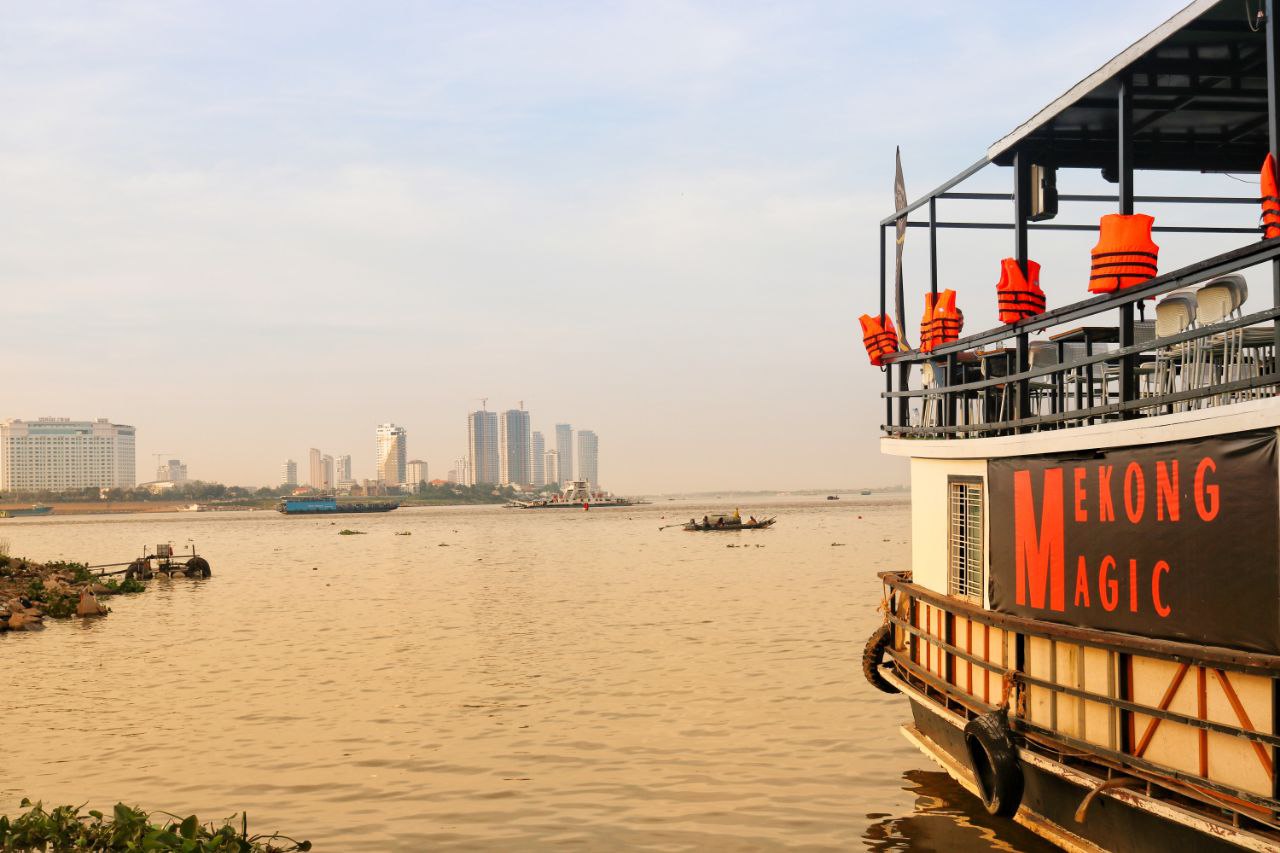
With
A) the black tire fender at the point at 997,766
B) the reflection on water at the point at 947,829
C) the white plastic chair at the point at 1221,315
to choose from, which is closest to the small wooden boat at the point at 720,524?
the reflection on water at the point at 947,829

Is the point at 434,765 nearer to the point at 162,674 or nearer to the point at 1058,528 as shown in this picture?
the point at 1058,528

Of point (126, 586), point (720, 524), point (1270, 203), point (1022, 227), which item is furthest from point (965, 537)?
point (720, 524)

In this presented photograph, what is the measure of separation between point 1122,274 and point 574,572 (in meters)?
46.6

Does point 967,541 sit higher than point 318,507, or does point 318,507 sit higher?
point 967,541

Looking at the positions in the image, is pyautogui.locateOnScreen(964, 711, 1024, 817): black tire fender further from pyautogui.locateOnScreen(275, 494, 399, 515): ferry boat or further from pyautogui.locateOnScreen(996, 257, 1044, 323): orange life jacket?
pyautogui.locateOnScreen(275, 494, 399, 515): ferry boat

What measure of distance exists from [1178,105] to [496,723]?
14.1m

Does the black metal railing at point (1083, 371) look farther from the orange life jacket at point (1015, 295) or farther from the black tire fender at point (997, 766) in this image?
the black tire fender at point (997, 766)

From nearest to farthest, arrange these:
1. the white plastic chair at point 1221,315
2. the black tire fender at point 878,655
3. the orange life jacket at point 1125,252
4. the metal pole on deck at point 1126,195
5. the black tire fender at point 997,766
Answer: the orange life jacket at point 1125,252 → the metal pole on deck at point 1126,195 → the white plastic chair at point 1221,315 → the black tire fender at point 997,766 → the black tire fender at point 878,655

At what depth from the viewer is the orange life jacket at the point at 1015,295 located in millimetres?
11391

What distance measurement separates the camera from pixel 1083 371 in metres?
15.0

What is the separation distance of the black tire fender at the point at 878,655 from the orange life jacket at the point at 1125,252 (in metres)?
7.22

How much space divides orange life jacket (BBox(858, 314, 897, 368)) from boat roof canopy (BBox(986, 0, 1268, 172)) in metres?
3.27

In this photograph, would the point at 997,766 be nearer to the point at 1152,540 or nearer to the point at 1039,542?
the point at 1039,542

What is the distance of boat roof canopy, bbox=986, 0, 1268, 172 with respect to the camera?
9.78 metres
